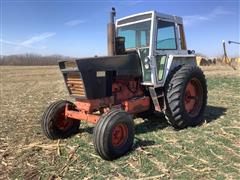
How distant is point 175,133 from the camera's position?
23.0 ft

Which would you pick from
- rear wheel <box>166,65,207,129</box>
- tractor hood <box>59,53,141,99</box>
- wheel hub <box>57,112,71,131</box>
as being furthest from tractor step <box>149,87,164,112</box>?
wheel hub <box>57,112,71,131</box>

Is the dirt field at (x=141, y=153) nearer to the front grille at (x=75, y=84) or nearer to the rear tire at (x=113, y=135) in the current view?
the rear tire at (x=113, y=135)

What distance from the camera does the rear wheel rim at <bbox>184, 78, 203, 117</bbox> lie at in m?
7.83

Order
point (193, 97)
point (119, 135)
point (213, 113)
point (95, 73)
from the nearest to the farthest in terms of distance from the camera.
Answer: point (119, 135), point (95, 73), point (193, 97), point (213, 113)

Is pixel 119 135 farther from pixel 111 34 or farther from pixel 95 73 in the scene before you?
pixel 111 34

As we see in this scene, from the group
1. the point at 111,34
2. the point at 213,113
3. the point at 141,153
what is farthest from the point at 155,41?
the point at 213,113

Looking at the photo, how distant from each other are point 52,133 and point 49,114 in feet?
1.32

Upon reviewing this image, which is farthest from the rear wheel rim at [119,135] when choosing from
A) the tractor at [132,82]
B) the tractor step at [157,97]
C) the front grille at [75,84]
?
the tractor step at [157,97]

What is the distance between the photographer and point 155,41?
7.04 meters

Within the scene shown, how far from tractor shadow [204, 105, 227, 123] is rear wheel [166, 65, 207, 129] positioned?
0.39 m

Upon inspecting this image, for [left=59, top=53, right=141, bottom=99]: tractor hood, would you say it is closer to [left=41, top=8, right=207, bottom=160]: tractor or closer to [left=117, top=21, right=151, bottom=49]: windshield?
[left=41, top=8, right=207, bottom=160]: tractor

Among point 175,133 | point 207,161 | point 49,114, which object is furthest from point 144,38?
point 207,161

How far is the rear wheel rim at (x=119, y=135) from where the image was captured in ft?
19.0

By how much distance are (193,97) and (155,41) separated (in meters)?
1.83
